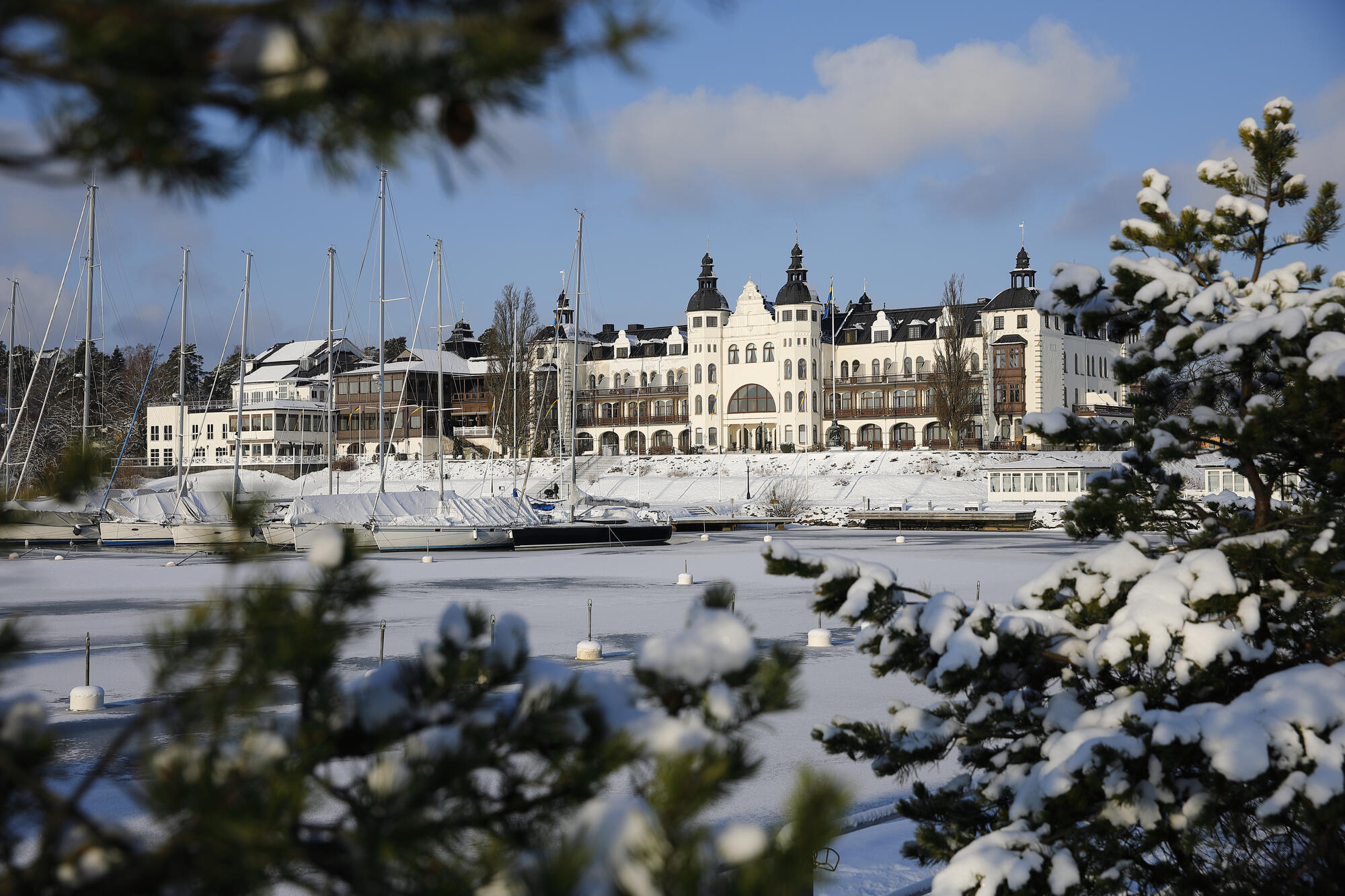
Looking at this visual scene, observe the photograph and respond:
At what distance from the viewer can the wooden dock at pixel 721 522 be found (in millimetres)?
55000

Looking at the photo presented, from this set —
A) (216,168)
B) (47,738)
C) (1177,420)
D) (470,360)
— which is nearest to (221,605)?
(47,738)

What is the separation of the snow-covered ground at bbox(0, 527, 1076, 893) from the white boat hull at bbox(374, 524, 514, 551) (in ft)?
5.24

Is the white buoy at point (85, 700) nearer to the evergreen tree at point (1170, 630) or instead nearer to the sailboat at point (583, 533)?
the evergreen tree at point (1170, 630)

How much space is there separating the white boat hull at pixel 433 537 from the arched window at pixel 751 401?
172 ft

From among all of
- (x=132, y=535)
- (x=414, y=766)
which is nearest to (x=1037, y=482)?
(x=132, y=535)

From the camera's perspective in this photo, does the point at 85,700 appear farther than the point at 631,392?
No

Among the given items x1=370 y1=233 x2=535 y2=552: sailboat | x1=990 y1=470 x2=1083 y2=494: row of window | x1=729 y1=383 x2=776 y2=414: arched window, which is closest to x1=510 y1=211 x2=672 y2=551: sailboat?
x1=370 y1=233 x2=535 y2=552: sailboat

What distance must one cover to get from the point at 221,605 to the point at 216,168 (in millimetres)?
1002

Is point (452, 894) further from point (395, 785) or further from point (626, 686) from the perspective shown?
point (626, 686)

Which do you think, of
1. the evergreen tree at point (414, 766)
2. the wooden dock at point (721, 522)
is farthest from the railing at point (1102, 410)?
the evergreen tree at point (414, 766)

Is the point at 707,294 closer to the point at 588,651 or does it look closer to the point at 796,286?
the point at 796,286

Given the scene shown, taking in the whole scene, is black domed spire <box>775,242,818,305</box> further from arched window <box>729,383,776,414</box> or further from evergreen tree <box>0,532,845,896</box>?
evergreen tree <box>0,532,845,896</box>

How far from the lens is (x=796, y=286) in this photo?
308 feet

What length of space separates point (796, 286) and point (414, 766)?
93250 mm
